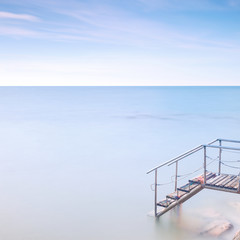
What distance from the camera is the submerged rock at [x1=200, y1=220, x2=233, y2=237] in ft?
29.1

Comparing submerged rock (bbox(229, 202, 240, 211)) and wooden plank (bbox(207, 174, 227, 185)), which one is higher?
wooden plank (bbox(207, 174, 227, 185))

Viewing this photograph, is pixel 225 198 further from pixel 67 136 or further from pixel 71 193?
pixel 67 136

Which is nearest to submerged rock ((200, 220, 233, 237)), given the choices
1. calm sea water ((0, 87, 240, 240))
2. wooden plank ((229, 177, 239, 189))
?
calm sea water ((0, 87, 240, 240))

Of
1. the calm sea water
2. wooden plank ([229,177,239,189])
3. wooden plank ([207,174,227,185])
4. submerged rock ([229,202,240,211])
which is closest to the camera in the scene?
wooden plank ([229,177,239,189])

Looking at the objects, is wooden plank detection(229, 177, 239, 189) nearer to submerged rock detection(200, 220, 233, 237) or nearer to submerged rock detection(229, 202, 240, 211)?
submerged rock detection(200, 220, 233, 237)

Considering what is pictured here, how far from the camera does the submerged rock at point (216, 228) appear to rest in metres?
8.87

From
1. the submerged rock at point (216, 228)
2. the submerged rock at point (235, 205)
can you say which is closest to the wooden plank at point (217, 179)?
the submerged rock at point (216, 228)

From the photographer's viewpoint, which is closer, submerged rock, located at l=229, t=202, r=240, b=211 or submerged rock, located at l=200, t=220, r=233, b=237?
submerged rock, located at l=200, t=220, r=233, b=237

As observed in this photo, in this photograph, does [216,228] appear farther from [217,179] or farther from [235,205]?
[235,205]

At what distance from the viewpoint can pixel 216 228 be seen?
30.0 feet

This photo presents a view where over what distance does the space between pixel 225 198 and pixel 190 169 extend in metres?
5.03

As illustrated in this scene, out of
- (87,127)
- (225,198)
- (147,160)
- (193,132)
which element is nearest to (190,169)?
(147,160)

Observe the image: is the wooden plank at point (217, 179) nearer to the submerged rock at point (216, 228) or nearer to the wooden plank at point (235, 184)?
the wooden plank at point (235, 184)

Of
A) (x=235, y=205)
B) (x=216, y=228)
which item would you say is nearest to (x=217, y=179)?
(x=216, y=228)
